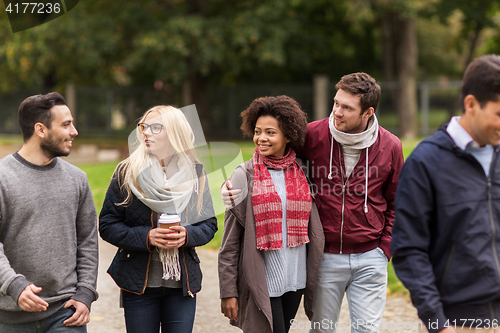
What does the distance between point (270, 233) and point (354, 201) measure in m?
0.60

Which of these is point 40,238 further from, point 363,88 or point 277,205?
point 363,88

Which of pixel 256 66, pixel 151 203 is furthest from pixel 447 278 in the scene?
pixel 256 66

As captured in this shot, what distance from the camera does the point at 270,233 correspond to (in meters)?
3.13

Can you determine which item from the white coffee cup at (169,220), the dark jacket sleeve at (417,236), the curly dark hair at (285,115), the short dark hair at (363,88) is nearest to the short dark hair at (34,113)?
the white coffee cup at (169,220)

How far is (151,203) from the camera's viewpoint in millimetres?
2990

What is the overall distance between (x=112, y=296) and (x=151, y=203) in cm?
285

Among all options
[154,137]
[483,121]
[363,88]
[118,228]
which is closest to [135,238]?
[118,228]

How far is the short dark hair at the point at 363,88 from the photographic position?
10.6ft

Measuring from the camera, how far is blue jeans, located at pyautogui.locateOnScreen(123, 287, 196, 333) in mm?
3021

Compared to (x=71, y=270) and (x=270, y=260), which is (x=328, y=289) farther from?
(x=71, y=270)

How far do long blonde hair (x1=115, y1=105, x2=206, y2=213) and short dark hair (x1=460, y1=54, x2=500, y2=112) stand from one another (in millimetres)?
1617

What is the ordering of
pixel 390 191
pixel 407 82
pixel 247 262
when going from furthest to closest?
pixel 407 82 → pixel 390 191 → pixel 247 262

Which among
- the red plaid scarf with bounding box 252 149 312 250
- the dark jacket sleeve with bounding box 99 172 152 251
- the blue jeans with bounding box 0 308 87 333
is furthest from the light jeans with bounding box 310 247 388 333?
the blue jeans with bounding box 0 308 87 333

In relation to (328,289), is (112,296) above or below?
below
